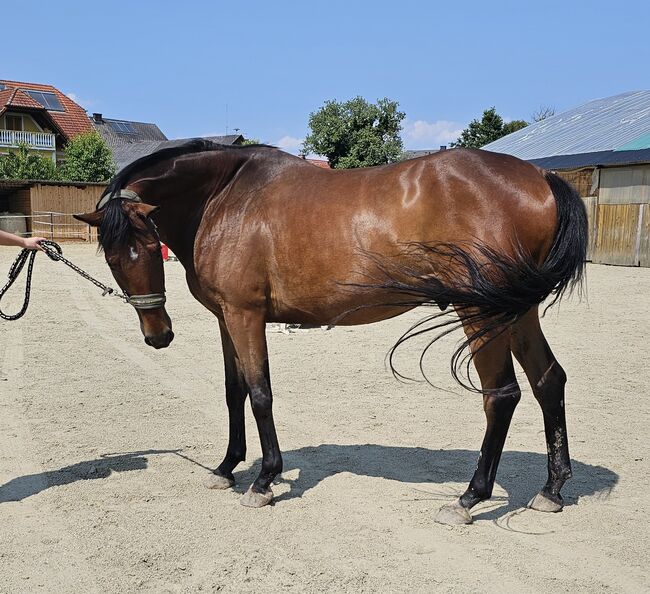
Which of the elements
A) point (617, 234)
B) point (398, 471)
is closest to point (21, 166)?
point (617, 234)

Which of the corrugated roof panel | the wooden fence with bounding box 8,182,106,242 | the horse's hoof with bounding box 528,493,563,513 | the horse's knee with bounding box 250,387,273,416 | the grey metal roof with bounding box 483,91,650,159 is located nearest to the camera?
the horse's hoof with bounding box 528,493,563,513

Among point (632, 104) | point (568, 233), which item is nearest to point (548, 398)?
point (568, 233)

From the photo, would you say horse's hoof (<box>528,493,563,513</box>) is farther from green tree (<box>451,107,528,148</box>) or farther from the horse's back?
green tree (<box>451,107,528,148</box>)

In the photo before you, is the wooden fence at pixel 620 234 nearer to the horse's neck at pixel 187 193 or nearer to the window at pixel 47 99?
the horse's neck at pixel 187 193

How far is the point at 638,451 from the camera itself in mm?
4645

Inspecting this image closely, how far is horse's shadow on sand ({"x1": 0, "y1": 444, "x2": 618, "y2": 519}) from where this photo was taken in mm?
4055

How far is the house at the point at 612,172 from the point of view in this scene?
1950 cm

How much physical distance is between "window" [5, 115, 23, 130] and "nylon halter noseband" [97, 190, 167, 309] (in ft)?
141

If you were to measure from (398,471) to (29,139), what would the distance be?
42956 mm

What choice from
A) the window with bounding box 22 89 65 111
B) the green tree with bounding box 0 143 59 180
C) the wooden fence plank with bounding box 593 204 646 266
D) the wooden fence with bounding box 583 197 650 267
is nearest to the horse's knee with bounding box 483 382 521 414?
the wooden fence with bounding box 583 197 650 267

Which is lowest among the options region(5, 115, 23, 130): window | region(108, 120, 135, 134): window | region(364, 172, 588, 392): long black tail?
region(364, 172, 588, 392): long black tail

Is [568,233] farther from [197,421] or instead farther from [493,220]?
[197,421]

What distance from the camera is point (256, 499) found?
12.9 ft

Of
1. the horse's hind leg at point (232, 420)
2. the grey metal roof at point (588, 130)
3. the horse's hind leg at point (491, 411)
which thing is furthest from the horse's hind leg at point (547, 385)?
the grey metal roof at point (588, 130)
